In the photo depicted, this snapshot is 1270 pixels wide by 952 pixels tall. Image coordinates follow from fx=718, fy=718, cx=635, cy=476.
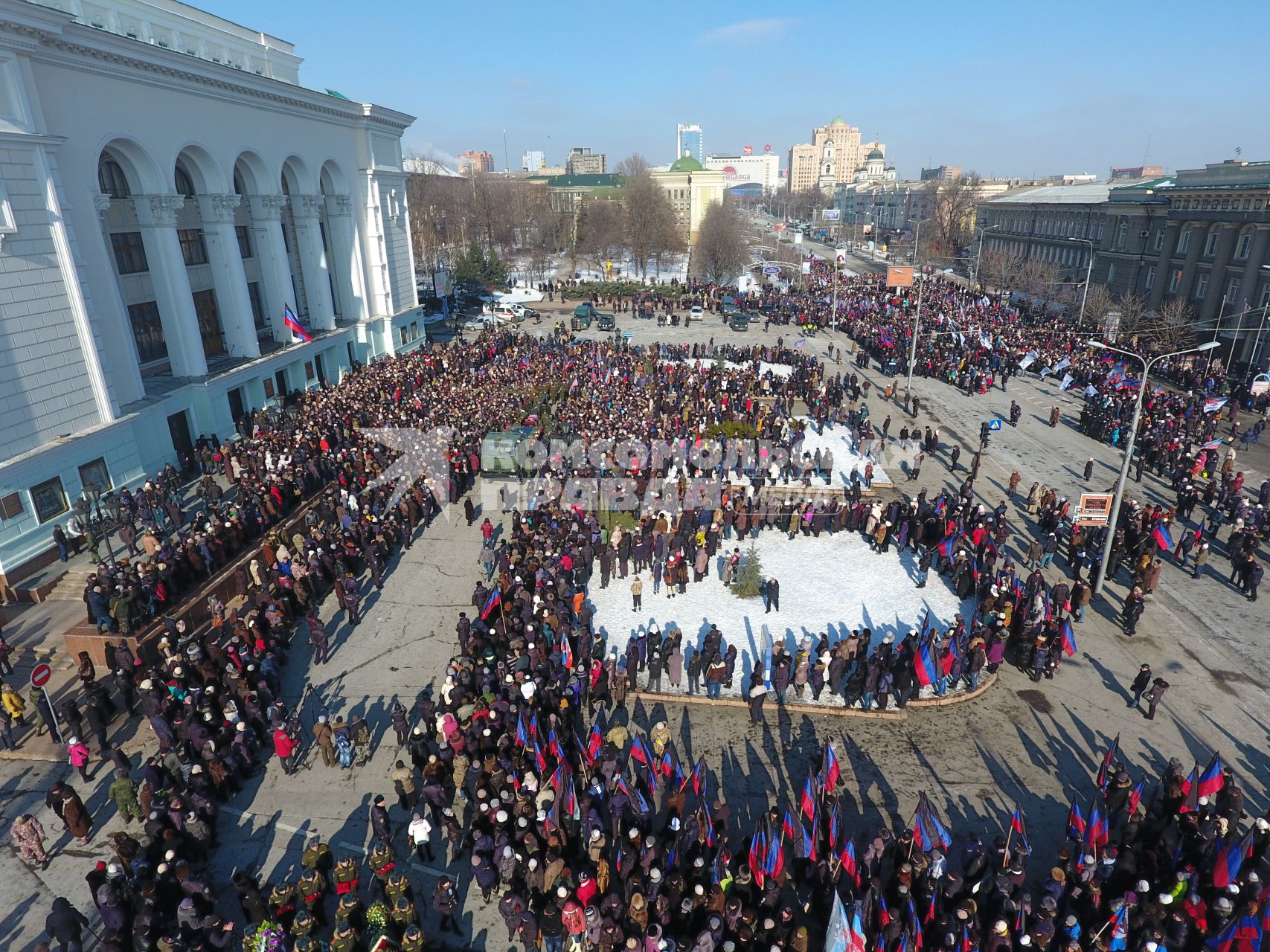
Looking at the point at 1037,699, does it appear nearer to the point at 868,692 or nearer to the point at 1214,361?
the point at 868,692

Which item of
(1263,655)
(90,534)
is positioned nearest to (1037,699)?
(1263,655)

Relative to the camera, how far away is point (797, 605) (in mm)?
16328

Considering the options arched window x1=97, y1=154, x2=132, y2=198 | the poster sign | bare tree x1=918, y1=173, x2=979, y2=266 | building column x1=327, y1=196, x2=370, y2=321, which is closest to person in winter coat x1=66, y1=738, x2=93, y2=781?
arched window x1=97, y1=154, x2=132, y2=198

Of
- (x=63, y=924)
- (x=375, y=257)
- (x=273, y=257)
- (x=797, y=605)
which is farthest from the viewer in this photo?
(x=375, y=257)

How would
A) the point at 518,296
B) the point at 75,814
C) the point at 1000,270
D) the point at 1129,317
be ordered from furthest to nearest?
1. the point at 518,296
2. the point at 1000,270
3. the point at 1129,317
4. the point at 75,814

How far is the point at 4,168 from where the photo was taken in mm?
16984

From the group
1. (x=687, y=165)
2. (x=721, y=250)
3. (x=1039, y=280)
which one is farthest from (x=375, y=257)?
(x=687, y=165)

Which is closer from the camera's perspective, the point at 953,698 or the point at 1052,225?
the point at 953,698

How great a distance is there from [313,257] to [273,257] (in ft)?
10.9

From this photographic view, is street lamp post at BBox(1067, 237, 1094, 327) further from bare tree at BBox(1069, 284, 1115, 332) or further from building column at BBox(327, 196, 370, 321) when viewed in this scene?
building column at BBox(327, 196, 370, 321)

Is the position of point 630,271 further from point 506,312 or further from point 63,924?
point 63,924

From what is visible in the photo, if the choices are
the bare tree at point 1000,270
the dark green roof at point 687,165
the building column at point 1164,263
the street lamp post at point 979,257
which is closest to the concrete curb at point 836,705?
the building column at point 1164,263

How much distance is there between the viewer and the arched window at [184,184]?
27.0 metres

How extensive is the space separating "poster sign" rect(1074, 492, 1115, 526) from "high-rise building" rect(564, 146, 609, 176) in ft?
553
